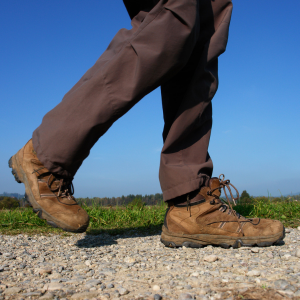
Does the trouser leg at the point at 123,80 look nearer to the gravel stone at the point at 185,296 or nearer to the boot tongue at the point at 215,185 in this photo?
the boot tongue at the point at 215,185

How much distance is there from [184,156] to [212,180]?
29cm

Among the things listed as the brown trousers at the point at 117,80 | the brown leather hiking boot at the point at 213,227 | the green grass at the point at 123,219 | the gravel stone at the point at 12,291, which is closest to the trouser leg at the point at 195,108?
the brown leather hiking boot at the point at 213,227

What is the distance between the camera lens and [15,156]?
1.96 m

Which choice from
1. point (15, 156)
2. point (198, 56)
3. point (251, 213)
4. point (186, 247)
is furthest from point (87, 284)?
point (251, 213)

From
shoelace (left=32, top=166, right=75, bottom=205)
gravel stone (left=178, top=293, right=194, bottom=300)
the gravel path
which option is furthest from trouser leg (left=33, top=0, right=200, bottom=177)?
gravel stone (left=178, top=293, right=194, bottom=300)

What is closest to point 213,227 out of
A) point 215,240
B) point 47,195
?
point 215,240

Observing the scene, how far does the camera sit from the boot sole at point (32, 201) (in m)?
1.80

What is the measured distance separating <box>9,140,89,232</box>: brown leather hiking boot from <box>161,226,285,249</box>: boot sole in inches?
25.2

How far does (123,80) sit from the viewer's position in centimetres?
167

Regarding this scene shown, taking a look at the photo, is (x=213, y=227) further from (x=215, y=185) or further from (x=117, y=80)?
(x=117, y=80)

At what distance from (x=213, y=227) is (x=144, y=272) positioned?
817mm

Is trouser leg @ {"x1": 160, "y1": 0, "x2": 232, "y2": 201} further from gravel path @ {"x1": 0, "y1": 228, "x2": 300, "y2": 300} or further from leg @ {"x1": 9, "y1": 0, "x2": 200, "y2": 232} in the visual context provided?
gravel path @ {"x1": 0, "y1": 228, "x2": 300, "y2": 300}

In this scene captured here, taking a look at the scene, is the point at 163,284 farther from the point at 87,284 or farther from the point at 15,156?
the point at 15,156

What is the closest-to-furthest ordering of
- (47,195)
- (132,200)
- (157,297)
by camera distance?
(157,297), (47,195), (132,200)
